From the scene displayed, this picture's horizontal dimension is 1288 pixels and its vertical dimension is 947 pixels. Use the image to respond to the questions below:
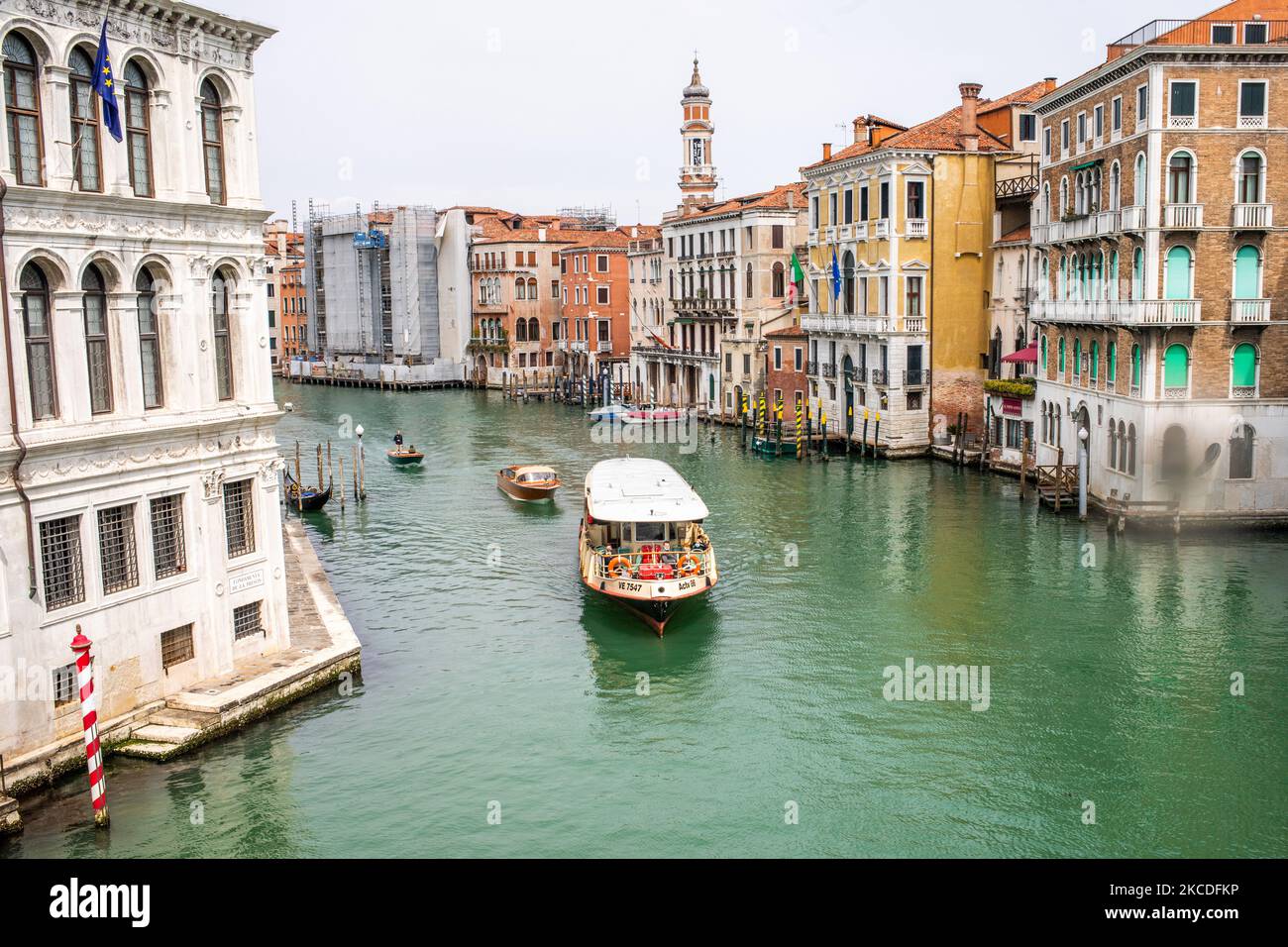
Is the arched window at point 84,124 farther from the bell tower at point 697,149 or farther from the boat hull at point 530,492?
the bell tower at point 697,149

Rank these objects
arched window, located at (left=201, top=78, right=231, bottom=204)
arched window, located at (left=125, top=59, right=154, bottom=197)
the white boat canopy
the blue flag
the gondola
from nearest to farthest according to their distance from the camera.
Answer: the blue flag → arched window, located at (left=125, top=59, right=154, bottom=197) → arched window, located at (left=201, top=78, right=231, bottom=204) → the white boat canopy → the gondola

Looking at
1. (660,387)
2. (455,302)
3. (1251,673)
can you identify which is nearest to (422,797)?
(1251,673)

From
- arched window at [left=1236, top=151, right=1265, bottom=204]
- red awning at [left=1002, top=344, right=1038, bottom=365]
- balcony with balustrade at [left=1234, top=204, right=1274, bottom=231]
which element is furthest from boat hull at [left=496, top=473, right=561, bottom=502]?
arched window at [left=1236, top=151, right=1265, bottom=204]

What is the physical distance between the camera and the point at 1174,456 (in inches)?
1173

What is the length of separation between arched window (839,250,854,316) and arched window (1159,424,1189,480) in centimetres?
1928

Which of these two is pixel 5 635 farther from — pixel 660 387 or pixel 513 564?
pixel 660 387

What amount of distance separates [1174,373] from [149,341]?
2326 cm

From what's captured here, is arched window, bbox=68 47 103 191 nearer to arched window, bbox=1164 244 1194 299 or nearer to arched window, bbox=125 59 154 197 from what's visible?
arched window, bbox=125 59 154 197

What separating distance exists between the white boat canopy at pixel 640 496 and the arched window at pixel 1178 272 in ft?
41.3

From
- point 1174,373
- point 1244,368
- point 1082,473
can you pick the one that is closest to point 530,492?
point 1082,473

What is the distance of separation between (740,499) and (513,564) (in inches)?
395

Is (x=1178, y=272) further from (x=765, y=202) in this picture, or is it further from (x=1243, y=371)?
(x=765, y=202)

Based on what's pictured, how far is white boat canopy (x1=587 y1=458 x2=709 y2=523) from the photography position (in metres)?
24.2

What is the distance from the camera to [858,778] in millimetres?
15984
